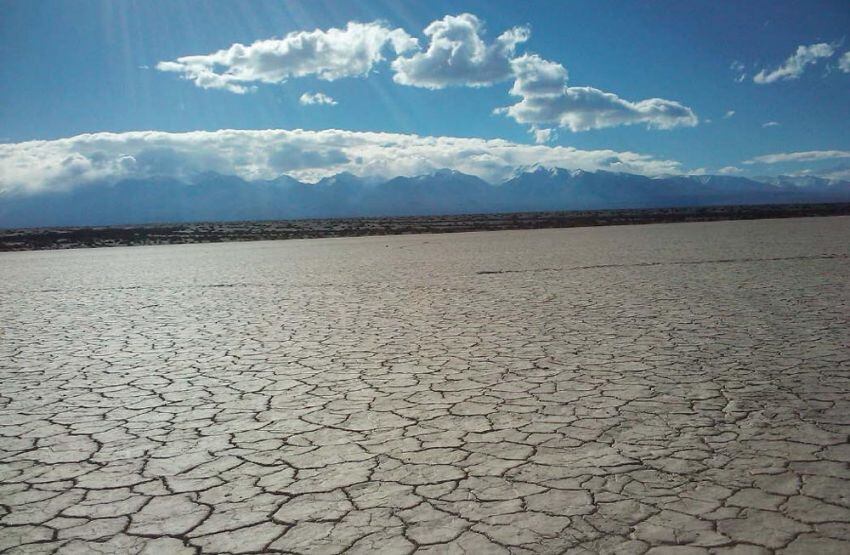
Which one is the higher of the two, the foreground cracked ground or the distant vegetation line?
the distant vegetation line

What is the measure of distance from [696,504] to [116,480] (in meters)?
2.39

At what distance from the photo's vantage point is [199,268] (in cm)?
1577

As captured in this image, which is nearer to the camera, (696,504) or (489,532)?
(489,532)

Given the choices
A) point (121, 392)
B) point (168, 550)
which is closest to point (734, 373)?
point (168, 550)

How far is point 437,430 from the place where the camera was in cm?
323

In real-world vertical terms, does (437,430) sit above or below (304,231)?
below

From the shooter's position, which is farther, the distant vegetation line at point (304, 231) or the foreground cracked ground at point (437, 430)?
the distant vegetation line at point (304, 231)

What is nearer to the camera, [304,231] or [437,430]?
[437,430]

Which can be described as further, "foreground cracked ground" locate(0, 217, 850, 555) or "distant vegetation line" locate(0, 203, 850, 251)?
"distant vegetation line" locate(0, 203, 850, 251)

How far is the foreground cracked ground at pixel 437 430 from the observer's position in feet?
7.26

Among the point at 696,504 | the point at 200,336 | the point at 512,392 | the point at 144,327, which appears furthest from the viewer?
the point at 144,327

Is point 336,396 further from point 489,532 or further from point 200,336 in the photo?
point 200,336

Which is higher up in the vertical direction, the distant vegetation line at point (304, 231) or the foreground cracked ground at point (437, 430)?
the distant vegetation line at point (304, 231)

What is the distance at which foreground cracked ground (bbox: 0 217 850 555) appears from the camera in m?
2.21
